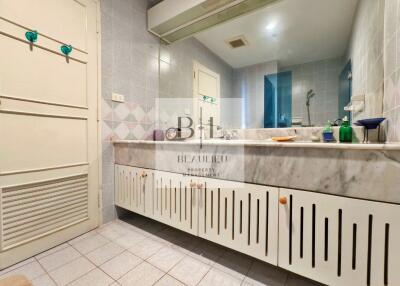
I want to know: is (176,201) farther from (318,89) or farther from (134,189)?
(318,89)

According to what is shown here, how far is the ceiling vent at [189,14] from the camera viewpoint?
5.11 ft

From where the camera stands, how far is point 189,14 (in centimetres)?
172

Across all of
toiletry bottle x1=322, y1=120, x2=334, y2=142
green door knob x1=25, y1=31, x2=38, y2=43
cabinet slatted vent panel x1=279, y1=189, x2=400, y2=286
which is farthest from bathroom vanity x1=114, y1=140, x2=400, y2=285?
green door knob x1=25, y1=31, x2=38, y2=43

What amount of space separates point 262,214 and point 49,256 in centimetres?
145

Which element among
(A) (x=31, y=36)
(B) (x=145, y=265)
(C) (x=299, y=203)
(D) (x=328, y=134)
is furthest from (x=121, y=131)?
(D) (x=328, y=134)

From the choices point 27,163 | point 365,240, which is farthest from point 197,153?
point 27,163

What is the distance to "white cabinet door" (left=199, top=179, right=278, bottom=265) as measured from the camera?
0.95 metres

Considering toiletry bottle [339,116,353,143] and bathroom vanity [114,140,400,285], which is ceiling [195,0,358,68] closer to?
toiletry bottle [339,116,353,143]

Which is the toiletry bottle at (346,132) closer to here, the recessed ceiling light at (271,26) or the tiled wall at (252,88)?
the tiled wall at (252,88)

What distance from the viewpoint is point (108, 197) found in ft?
5.61

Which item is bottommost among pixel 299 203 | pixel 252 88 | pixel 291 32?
pixel 299 203

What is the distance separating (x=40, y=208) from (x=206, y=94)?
178cm

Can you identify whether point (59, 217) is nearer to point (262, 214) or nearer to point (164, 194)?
point (164, 194)

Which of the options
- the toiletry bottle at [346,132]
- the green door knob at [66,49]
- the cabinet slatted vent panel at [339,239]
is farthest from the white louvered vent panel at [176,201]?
the green door knob at [66,49]
